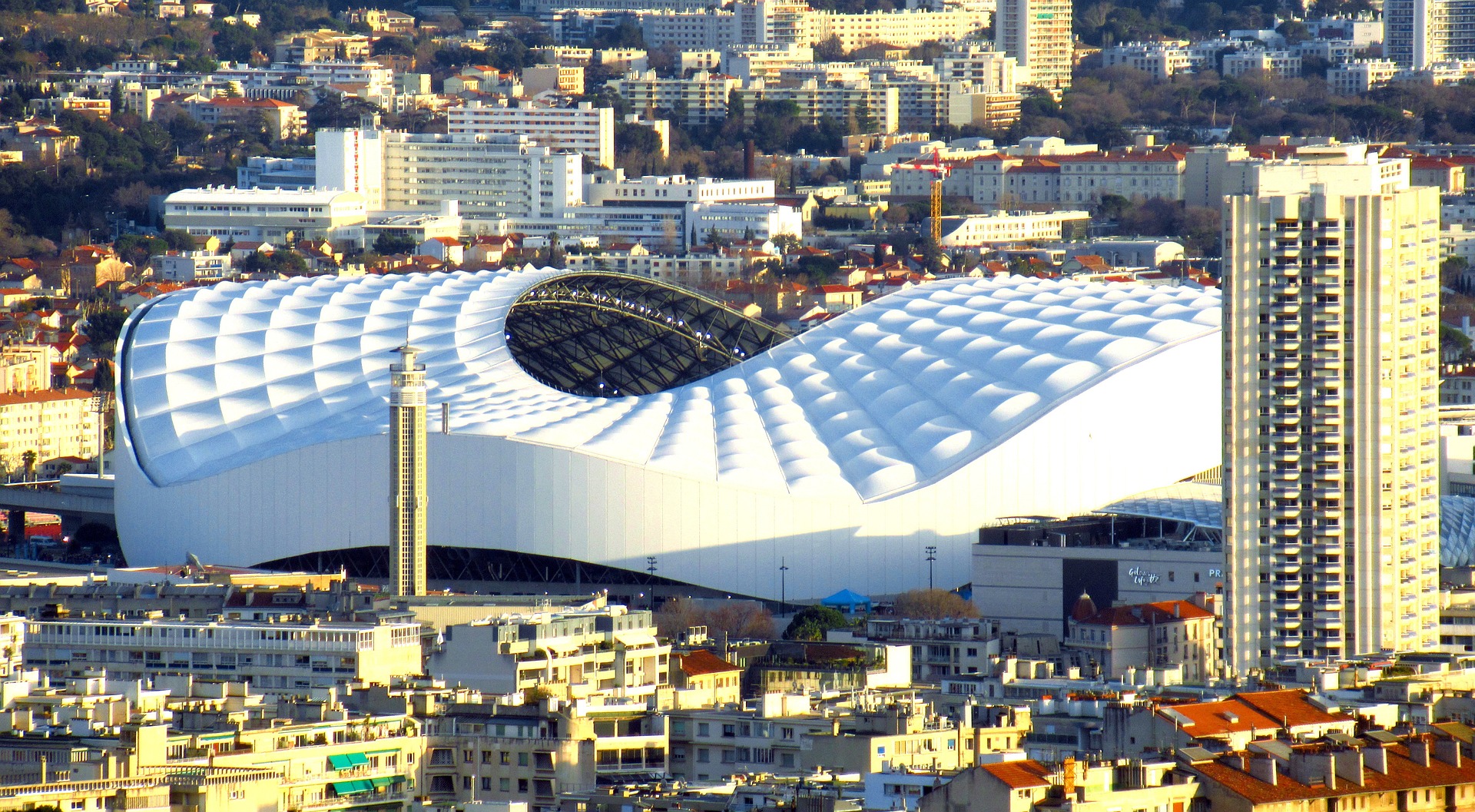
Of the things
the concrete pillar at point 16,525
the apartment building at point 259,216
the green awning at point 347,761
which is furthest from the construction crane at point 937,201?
the green awning at point 347,761

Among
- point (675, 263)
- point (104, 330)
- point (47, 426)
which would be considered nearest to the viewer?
point (47, 426)

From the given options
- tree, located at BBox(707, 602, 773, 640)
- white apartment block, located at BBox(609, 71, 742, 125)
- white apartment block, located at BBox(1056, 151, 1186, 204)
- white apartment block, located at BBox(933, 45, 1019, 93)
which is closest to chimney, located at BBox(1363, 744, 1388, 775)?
tree, located at BBox(707, 602, 773, 640)

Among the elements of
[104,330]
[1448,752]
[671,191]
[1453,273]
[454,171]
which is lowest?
[104,330]

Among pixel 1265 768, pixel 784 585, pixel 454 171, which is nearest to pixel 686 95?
pixel 454 171

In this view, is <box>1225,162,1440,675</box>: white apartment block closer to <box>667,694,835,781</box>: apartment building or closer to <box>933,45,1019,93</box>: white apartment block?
<box>667,694,835,781</box>: apartment building

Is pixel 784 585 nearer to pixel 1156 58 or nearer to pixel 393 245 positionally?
pixel 393 245

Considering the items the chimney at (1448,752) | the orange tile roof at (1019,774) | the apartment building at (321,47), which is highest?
the apartment building at (321,47)

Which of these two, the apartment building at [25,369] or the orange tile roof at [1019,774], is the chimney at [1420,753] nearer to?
the orange tile roof at [1019,774]

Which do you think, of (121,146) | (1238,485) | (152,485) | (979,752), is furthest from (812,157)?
(979,752)
